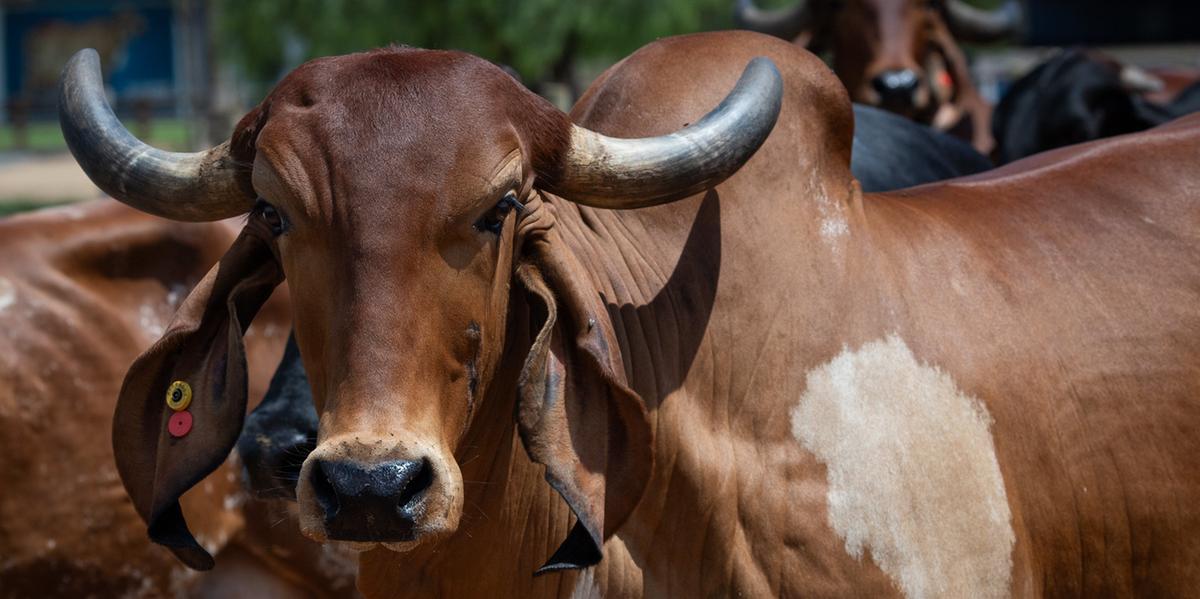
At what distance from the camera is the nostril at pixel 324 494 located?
2551mm

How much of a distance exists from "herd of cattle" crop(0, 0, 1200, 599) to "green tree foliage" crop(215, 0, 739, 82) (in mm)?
13829

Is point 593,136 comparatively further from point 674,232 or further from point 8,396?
point 8,396

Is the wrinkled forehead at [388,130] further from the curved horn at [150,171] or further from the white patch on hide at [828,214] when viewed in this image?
the white patch on hide at [828,214]

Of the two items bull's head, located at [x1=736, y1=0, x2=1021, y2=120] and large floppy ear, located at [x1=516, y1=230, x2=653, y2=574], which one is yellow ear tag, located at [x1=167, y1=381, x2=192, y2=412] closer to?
large floppy ear, located at [x1=516, y1=230, x2=653, y2=574]

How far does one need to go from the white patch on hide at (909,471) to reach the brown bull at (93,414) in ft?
7.38

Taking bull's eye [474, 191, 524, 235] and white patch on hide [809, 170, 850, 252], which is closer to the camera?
bull's eye [474, 191, 524, 235]

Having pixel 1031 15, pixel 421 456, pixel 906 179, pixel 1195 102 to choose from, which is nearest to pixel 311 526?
pixel 421 456

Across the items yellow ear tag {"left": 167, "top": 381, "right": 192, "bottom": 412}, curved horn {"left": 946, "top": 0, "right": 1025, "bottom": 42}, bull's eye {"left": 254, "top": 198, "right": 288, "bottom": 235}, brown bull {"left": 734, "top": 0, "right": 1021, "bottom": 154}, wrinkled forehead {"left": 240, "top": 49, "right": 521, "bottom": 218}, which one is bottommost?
curved horn {"left": 946, "top": 0, "right": 1025, "bottom": 42}

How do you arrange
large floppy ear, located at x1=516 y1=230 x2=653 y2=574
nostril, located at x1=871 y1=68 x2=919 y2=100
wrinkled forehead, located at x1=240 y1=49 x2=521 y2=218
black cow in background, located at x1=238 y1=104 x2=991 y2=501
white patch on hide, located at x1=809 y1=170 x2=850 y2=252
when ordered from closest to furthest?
wrinkled forehead, located at x1=240 y1=49 x2=521 y2=218
large floppy ear, located at x1=516 y1=230 x2=653 y2=574
white patch on hide, located at x1=809 y1=170 x2=850 y2=252
black cow in background, located at x1=238 y1=104 x2=991 y2=501
nostril, located at x1=871 y1=68 x2=919 y2=100

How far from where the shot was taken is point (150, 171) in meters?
2.98

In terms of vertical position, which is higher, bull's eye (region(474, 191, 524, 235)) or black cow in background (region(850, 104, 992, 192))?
bull's eye (region(474, 191, 524, 235))

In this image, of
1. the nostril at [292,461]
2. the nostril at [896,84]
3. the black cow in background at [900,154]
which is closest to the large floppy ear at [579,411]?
the nostril at [292,461]

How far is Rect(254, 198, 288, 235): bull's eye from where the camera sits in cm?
280

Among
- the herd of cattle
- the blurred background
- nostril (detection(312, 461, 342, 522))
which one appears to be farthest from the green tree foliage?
nostril (detection(312, 461, 342, 522))
